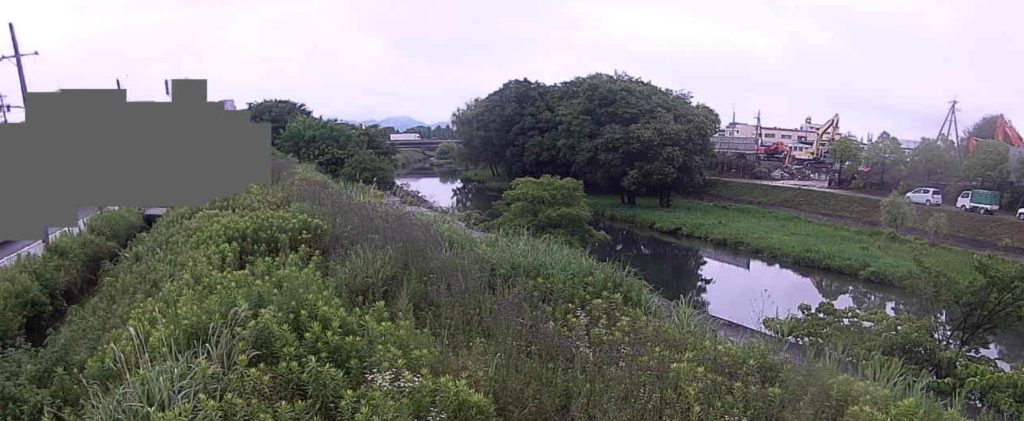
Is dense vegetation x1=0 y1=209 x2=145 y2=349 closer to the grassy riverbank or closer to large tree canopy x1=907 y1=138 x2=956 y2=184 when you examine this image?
the grassy riverbank

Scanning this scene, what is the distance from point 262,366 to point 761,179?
28204mm

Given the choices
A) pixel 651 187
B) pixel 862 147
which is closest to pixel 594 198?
pixel 651 187

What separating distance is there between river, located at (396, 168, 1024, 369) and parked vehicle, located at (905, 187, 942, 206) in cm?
756

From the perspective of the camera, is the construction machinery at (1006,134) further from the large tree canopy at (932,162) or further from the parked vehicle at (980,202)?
the parked vehicle at (980,202)

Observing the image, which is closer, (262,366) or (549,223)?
(262,366)

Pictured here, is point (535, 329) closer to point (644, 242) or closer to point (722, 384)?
point (722, 384)

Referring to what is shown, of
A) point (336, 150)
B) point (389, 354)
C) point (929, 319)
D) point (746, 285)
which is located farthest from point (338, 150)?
point (389, 354)

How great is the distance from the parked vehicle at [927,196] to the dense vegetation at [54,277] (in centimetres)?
2161

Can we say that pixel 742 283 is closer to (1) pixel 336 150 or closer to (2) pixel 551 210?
(2) pixel 551 210

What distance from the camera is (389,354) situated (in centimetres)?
239

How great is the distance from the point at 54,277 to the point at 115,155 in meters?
2.18

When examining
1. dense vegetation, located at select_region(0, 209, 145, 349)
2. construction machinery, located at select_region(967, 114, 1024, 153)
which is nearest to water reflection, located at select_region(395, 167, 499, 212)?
dense vegetation, located at select_region(0, 209, 145, 349)

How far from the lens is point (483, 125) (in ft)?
97.9

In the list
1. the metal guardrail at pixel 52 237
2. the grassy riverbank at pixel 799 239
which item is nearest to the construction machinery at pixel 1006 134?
the grassy riverbank at pixel 799 239
